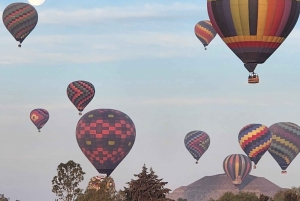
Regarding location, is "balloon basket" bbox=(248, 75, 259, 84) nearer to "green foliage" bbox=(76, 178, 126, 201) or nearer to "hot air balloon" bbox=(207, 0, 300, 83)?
"hot air balloon" bbox=(207, 0, 300, 83)

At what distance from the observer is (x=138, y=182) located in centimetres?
7400

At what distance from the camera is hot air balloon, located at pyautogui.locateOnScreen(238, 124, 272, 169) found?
157 m

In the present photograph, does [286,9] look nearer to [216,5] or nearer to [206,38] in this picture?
[216,5]

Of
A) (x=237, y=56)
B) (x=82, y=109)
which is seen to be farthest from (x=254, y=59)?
(x=82, y=109)

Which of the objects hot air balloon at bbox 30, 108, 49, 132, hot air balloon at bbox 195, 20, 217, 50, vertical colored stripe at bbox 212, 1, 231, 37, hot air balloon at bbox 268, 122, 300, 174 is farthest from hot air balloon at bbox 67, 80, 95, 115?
vertical colored stripe at bbox 212, 1, 231, 37

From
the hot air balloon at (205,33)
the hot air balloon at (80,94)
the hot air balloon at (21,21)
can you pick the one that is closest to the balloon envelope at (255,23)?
the hot air balloon at (21,21)

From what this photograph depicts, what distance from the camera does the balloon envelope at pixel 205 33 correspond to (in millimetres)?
156375

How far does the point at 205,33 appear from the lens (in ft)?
514

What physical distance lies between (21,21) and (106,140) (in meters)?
21.0

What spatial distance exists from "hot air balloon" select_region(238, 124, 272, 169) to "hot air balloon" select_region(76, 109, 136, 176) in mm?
Result: 33534

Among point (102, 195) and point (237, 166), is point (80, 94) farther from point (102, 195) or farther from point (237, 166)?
point (102, 195)

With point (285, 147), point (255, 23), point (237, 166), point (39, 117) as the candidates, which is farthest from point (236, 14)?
point (237, 166)

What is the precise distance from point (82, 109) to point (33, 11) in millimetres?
14501

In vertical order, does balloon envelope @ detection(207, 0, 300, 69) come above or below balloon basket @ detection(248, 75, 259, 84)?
above
